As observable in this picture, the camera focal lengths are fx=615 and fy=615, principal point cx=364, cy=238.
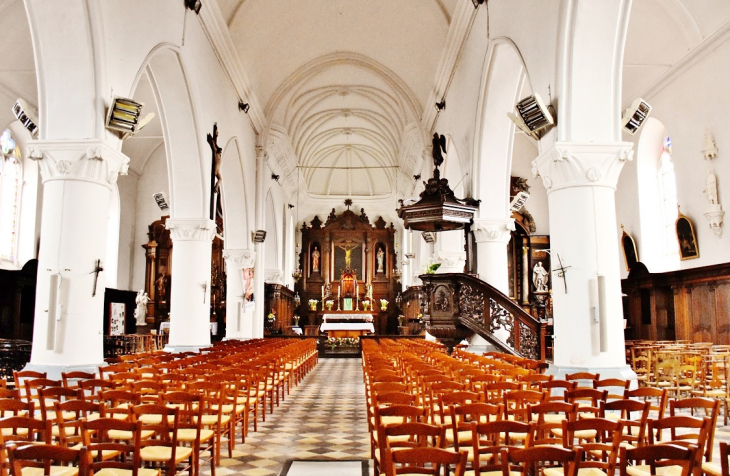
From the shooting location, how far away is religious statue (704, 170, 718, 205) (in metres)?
14.7

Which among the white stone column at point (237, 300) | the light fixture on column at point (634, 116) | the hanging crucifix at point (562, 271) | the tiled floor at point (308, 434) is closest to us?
the tiled floor at point (308, 434)

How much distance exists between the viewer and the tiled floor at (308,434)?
6016 millimetres

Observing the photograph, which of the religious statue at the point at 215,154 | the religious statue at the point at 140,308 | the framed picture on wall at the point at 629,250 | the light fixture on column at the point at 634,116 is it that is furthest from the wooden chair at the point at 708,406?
the religious statue at the point at 140,308

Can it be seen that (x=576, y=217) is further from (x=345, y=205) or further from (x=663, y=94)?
(x=345, y=205)

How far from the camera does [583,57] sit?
323 inches

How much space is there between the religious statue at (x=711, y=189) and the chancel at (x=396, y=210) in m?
0.05

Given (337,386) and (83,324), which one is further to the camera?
(337,386)

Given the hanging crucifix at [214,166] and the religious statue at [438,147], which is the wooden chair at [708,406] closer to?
the hanging crucifix at [214,166]

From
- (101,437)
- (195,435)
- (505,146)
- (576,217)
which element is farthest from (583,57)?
(101,437)

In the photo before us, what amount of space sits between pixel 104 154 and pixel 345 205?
92.4ft

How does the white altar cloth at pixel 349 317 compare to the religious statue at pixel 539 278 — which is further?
the white altar cloth at pixel 349 317

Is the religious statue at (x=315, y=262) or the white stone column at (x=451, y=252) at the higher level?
the religious statue at (x=315, y=262)

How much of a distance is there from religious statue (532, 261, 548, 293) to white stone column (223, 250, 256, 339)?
11005mm

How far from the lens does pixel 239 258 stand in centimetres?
1969
